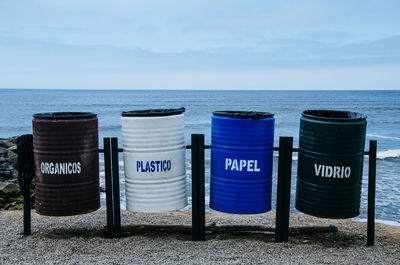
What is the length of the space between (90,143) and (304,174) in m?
2.63

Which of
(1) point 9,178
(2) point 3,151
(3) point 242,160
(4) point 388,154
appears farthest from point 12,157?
(4) point 388,154

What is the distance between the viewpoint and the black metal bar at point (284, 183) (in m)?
4.94

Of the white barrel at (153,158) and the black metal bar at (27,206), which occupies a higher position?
the white barrel at (153,158)

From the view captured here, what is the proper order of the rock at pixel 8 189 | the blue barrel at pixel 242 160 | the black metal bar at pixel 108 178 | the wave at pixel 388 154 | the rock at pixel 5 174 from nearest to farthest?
the blue barrel at pixel 242 160, the black metal bar at pixel 108 178, the rock at pixel 8 189, the rock at pixel 5 174, the wave at pixel 388 154

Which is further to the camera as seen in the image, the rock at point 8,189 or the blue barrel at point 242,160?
the rock at point 8,189

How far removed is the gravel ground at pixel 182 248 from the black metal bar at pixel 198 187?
15cm

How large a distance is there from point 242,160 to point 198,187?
67 cm

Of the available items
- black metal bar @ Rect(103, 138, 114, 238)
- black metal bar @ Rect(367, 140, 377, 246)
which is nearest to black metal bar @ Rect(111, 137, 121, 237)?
black metal bar @ Rect(103, 138, 114, 238)

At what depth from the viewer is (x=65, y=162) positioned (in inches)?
193

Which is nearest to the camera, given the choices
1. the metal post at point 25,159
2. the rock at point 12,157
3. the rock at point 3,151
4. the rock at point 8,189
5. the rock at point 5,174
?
the metal post at point 25,159

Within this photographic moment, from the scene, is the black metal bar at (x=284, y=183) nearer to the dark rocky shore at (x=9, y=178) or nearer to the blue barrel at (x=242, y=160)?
the blue barrel at (x=242, y=160)

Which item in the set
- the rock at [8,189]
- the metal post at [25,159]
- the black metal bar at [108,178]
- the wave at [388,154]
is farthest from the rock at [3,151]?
the wave at [388,154]

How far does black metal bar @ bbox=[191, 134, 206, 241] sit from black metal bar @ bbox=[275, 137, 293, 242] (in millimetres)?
939

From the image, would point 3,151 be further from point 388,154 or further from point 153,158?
point 388,154
